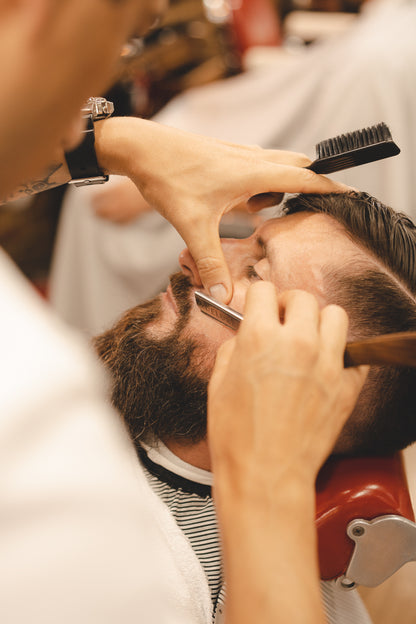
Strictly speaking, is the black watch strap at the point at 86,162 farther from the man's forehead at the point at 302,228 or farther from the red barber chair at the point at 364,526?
the red barber chair at the point at 364,526

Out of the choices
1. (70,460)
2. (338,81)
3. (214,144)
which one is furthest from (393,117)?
(70,460)

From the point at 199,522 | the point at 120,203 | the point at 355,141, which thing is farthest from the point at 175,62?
the point at 199,522

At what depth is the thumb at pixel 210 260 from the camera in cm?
101

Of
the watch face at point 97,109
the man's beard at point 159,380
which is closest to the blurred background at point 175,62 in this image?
the watch face at point 97,109

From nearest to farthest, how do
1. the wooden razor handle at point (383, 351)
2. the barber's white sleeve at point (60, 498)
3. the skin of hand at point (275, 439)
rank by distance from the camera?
the barber's white sleeve at point (60, 498)
the skin of hand at point (275, 439)
the wooden razor handle at point (383, 351)

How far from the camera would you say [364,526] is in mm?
895

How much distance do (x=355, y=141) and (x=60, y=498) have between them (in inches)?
36.4

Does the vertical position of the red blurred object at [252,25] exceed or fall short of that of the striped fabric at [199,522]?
it exceeds it

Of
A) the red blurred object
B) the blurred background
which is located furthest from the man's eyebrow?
the red blurred object

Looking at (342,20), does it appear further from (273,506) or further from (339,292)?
(273,506)

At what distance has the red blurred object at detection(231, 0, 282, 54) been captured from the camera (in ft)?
9.30

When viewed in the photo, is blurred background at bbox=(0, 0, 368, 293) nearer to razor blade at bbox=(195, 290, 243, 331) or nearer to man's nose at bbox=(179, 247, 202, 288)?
man's nose at bbox=(179, 247, 202, 288)

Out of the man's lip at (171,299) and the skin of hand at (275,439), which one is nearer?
the skin of hand at (275,439)

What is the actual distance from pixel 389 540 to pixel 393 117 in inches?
58.6
